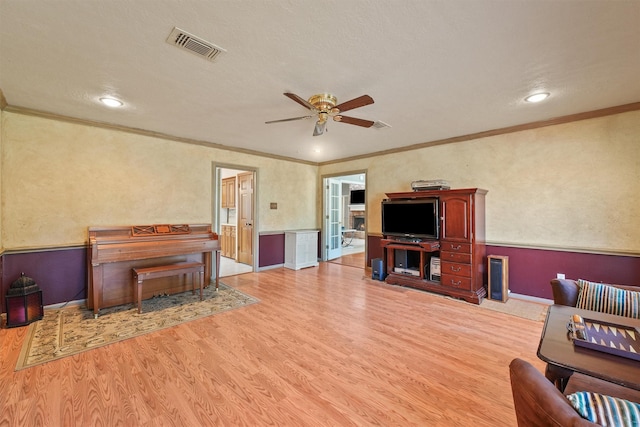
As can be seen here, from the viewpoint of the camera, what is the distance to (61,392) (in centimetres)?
196

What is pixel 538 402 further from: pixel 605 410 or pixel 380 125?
pixel 380 125

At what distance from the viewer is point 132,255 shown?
135 inches

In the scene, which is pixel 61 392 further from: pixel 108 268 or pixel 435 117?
pixel 435 117

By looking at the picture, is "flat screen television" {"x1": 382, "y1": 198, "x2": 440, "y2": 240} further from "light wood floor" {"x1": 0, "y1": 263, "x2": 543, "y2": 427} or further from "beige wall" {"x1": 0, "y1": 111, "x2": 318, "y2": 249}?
"beige wall" {"x1": 0, "y1": 111, "x2": 318, "y2": 249}

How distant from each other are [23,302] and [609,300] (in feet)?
17.8

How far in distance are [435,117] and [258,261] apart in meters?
4.17

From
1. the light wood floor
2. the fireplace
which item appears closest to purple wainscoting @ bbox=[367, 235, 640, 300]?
the light wood floor

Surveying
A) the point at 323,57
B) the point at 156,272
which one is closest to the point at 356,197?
the point at 156,272

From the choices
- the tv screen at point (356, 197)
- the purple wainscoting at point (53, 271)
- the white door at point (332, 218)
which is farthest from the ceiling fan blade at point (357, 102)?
the tv screen at point (356, 197)

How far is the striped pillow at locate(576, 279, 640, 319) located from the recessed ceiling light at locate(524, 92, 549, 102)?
78.9 inches

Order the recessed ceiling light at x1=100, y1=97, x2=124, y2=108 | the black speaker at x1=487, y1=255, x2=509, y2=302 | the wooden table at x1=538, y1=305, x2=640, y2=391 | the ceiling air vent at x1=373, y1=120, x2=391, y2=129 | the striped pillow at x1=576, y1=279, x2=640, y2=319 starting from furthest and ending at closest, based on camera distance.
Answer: the black speaker at x1=487, y1=255, x2=509, y2=302
the ceiling air vent at x1=373, y1=120, x2=391, y2=129
the recessed ceiling light at x1=100, y1=97, x2=124, y2=108
the striped pillow at x1=576, y1=279, x2=640, y2=319
the wooden table at x1=538, y1=305, x2=640, y2=391

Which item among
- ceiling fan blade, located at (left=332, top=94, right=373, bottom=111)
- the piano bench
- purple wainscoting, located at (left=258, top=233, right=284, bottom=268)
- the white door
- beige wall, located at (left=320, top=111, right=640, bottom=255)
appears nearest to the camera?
ceiling fan blade, located at (left=332, top=94, right=373, bottom=111)

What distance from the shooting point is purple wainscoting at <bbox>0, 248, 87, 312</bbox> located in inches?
127

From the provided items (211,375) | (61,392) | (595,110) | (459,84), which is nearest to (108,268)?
(61,392)
